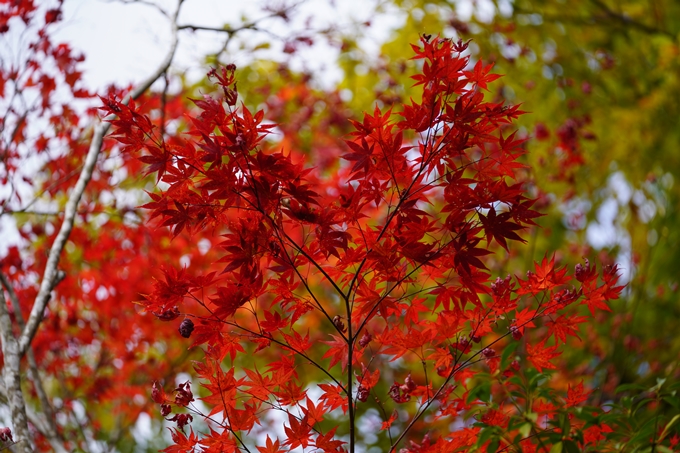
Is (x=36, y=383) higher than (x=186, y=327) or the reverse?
higher

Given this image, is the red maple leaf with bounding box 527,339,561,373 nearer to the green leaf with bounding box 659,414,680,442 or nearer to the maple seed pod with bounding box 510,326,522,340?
the maple seed pod with bounding box 510,326,522,340

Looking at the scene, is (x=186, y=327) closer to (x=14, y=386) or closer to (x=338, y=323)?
(x=338, y=323)

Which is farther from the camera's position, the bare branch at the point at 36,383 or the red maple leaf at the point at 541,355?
the bare branch at the point at 36,383

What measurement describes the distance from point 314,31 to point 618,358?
3.27m

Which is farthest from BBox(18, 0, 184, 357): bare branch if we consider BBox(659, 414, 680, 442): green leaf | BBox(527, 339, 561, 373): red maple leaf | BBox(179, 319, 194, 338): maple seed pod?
BBox(659, 414, 680, 442): green leaf

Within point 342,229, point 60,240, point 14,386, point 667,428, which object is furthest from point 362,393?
point 60,240

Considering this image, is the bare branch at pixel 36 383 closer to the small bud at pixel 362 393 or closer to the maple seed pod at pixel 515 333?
the small bud at pixel 362 393

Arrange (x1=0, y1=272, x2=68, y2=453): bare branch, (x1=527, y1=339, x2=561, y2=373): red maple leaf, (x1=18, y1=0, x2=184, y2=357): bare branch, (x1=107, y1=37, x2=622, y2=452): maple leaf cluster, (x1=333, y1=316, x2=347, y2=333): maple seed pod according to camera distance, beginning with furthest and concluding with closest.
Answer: (x1=0, y1=272, x2=68, y2=453): bare branch, (x1=18, y1=0, x2=184, y2=357): bare branch, (x1=527, y1=339, x2=561, y2=373): red maple leaf, (x1=333, y1=316, x2=347, y2=333): maple seed pod, (x1=107, y1=37, x2=622, y2=452): maple leaf cluster

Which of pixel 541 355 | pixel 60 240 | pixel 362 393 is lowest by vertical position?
pixel 362 393

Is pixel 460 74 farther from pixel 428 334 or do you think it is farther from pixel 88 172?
pixel 88 172

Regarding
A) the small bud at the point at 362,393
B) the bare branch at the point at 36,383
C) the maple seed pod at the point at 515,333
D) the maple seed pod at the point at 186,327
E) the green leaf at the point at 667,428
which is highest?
the bare branch at the point at 36,383

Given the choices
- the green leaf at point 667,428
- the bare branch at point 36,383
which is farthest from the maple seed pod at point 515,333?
the bare branch at point 36,383

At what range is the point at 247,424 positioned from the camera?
5.91 feet

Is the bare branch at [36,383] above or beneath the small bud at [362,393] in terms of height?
above
